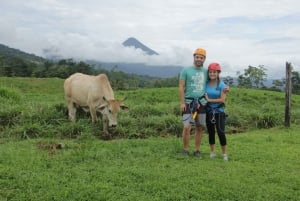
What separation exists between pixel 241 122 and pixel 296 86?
107ft

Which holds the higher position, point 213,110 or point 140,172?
point 213,110

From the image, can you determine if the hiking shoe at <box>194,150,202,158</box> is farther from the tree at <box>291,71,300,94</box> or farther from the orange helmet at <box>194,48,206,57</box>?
the tree at <box>291,71,300,94</box>

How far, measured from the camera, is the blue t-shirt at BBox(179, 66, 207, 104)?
7.56 m

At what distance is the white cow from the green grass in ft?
3.87

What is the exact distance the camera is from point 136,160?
293 inches

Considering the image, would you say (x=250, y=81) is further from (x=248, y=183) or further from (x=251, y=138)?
(x=248, y=183)

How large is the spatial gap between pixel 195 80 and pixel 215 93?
458mm

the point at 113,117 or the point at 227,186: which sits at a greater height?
the point at 113,117

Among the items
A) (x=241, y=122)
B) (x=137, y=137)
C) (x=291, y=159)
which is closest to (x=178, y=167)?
(x=291, y=159)

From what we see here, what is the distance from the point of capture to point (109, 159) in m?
7.42

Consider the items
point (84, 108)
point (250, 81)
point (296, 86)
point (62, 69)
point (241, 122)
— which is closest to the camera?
point (84, 108)

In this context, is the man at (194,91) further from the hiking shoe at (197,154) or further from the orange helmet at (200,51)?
the hiking shoe at (197,154)

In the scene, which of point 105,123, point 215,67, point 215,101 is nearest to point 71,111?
point 105,123

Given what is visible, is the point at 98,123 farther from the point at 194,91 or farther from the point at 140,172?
the point at 140,172
